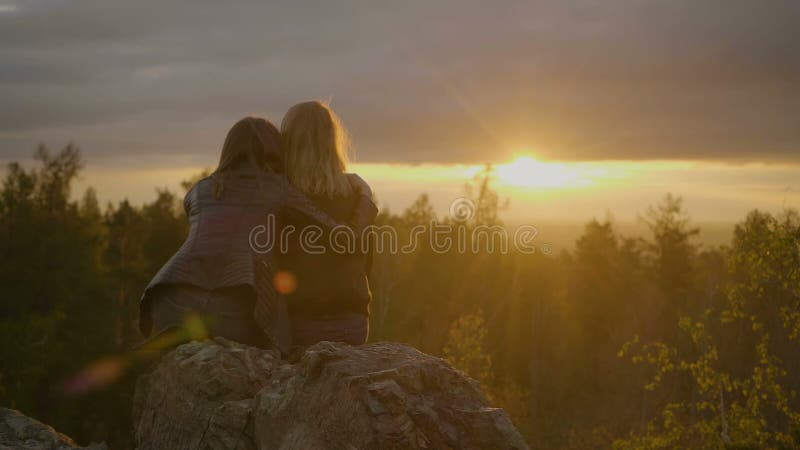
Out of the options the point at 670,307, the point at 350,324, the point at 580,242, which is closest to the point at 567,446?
the point at 670,307

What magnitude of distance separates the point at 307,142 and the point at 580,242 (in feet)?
169

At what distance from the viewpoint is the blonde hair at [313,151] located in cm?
548

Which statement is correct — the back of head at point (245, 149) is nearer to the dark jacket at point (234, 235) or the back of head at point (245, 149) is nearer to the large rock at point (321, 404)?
the dark jacket at point (234, 235)

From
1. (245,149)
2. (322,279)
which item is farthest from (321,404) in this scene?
(245,149)

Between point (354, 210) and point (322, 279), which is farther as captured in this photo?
point (354, 210)

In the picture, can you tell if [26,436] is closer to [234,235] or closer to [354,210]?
[234,235]

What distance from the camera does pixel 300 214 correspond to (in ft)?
17.3

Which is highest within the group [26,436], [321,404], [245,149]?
[245,149]

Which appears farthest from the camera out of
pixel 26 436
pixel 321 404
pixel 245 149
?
pixel 245 149

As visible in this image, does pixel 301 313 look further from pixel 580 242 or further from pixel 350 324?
pixel 580 242

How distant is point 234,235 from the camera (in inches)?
197

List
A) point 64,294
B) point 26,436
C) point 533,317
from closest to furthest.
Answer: point 26,436 < point 64,294 < point 533,317

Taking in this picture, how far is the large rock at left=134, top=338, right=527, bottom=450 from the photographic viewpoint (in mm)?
3559

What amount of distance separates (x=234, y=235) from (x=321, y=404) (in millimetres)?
1663
